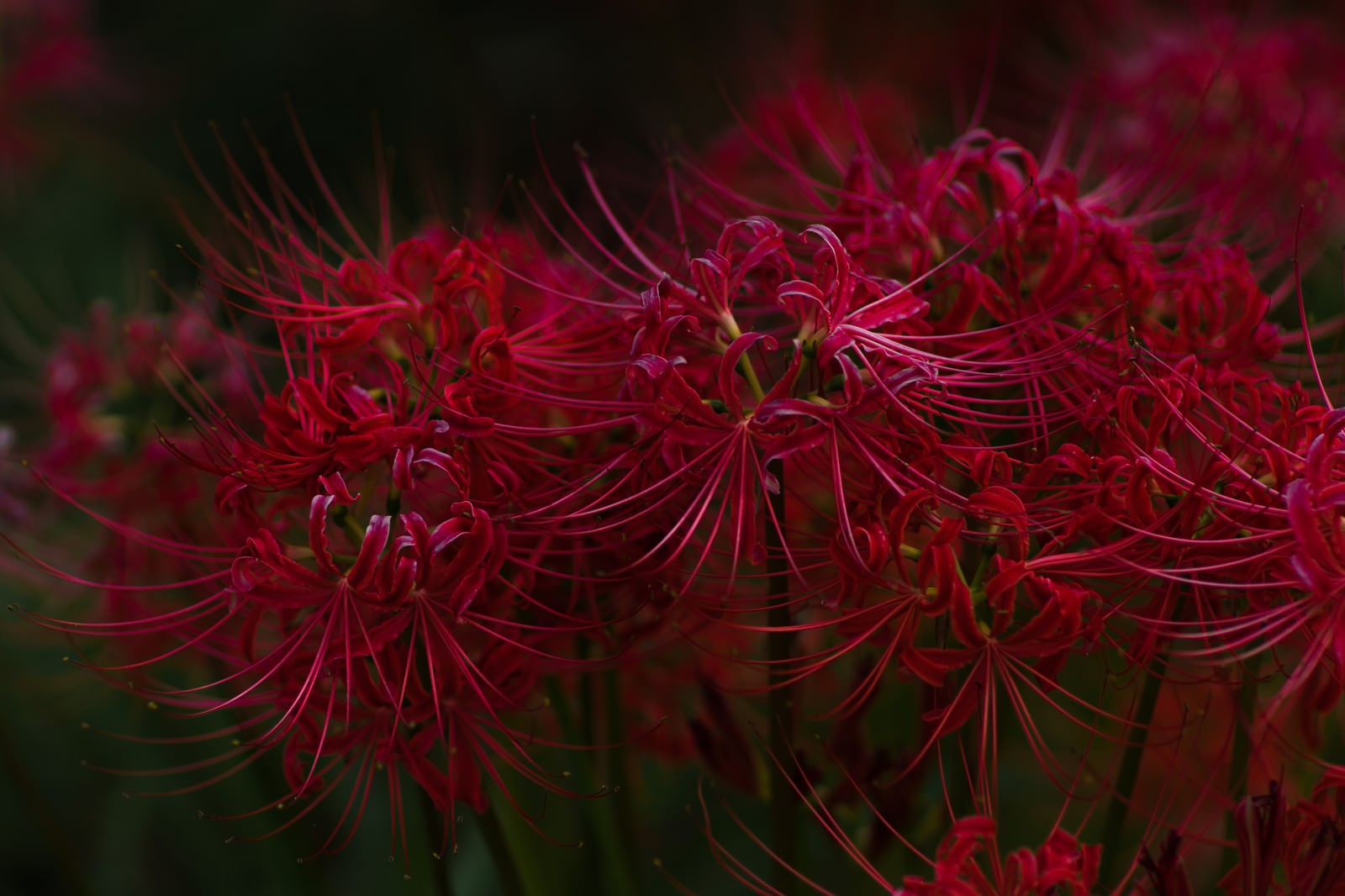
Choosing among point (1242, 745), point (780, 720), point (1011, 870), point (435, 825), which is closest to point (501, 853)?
point (435, 825)

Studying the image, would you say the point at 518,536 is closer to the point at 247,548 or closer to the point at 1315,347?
the point at 247,548

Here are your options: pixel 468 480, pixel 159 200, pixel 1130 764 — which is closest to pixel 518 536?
pixel 468 480

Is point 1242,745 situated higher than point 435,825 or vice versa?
point 435,825

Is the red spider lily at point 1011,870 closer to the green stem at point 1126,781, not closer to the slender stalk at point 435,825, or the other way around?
the green stem at point 1126,781

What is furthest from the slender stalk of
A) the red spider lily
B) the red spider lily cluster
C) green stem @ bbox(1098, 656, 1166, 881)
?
green stem @ bbox(1098, 656, 1166, 881)

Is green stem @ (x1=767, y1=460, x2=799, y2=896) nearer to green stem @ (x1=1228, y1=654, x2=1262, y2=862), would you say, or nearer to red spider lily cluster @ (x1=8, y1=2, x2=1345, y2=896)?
red spider lily cluster @ (x1=8, y1=2, x2=1345, y2=896)

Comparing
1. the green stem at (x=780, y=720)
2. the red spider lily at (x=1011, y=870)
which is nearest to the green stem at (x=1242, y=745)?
the red spider lily at (x=1011, y=870)

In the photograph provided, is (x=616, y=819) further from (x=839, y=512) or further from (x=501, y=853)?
(x=839, y=512)
